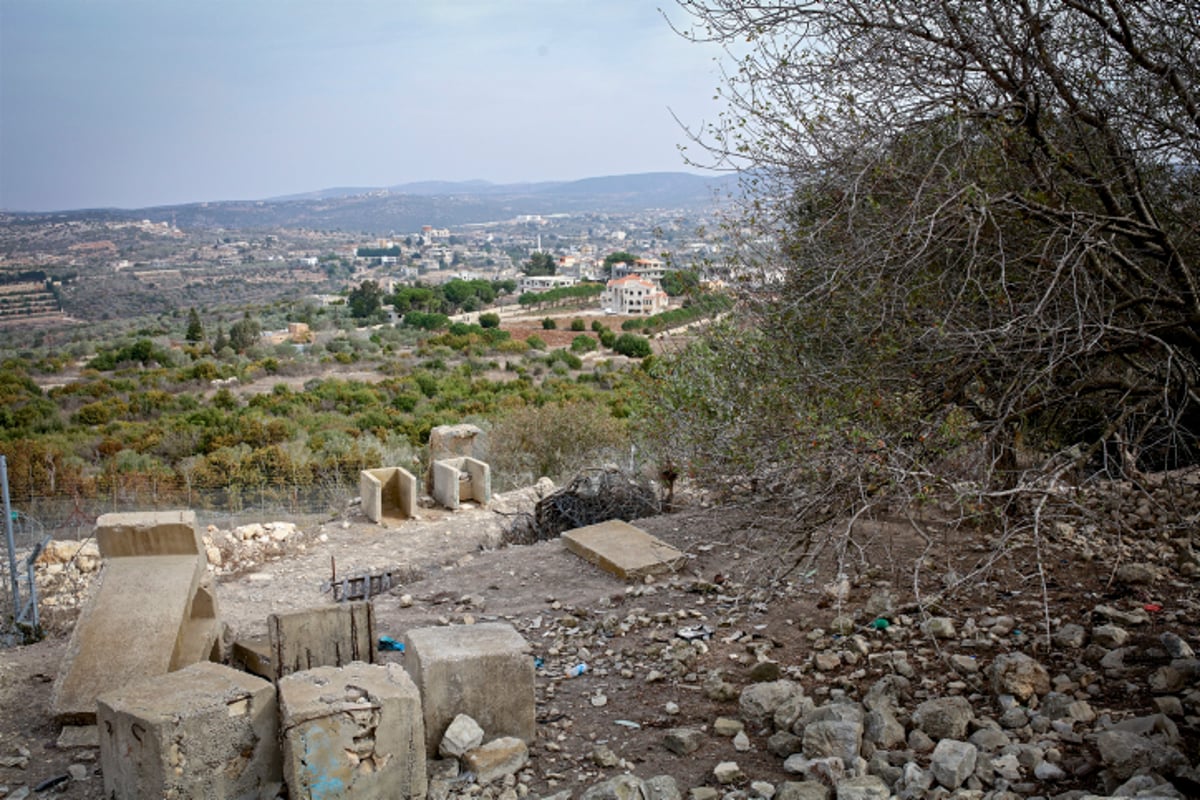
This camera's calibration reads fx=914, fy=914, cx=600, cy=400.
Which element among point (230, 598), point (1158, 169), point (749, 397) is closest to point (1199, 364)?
point (1158, 169)

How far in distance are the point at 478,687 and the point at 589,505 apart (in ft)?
17.3

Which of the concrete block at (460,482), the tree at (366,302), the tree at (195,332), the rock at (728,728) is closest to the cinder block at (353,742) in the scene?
the rock at (728,728)

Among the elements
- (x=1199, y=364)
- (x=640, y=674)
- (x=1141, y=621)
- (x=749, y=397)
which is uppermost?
(x=1199, y=364)

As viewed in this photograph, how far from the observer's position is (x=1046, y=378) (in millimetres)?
4512

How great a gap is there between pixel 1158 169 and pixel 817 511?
2.73m

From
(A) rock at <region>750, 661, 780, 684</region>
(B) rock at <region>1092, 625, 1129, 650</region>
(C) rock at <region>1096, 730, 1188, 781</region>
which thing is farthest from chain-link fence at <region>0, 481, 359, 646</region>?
(C) rock at <region>1096, 730, 1188, 781</region>

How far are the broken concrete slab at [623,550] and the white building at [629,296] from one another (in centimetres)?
3408

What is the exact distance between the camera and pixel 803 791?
11.8 ft

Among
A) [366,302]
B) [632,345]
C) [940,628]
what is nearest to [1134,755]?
[940,628]

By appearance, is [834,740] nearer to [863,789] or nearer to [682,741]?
[863,789]

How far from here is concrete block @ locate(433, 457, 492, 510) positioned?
42.0ft

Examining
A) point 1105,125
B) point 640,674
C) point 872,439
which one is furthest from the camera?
point 640,674

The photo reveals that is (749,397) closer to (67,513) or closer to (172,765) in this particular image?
(172,765)

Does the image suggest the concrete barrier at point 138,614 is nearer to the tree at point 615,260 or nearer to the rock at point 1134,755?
the rock at point 1134,755
